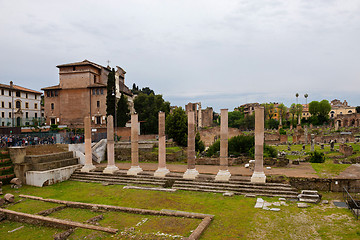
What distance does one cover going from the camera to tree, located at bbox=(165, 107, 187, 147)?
33562mm

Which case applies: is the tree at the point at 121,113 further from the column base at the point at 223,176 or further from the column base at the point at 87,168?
the column base at the point at 223,176

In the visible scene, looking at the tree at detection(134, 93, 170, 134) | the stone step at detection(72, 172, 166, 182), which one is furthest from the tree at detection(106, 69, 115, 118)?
the stone step at detection(72, 172, 166, 182)

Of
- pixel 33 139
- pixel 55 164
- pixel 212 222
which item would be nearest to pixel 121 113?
pixel 33 139

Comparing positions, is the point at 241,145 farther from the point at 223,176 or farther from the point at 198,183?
the point at 198,183

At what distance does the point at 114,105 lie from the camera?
36.4m

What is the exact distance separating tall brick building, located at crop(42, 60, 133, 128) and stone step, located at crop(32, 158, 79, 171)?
17.9 m

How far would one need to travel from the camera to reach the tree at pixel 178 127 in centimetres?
3356

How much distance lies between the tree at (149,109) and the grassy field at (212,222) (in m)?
27.2

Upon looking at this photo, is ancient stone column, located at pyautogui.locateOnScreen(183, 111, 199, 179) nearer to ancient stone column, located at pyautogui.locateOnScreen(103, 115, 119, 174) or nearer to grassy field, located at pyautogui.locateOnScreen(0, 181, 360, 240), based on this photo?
grassy field, located at pyautogui.locateOnScreen(0, 181, 360, 240)

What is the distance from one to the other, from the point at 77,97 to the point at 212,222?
37.3 meters

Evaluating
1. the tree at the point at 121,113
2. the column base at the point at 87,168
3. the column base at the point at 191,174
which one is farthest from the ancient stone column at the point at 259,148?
the tree at the point at 121,113

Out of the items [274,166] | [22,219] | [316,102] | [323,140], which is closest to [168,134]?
[274,166]

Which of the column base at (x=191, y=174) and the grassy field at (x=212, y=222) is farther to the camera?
the column base at (x=191, y=174)

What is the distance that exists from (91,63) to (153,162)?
24.7 meters
